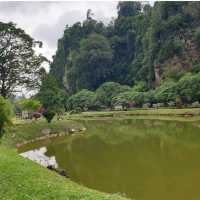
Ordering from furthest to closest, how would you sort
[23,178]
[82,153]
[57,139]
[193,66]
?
[193,66]
[57,139]
[82,153]
[23,178]

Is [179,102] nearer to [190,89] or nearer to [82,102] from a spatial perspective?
[190,89]

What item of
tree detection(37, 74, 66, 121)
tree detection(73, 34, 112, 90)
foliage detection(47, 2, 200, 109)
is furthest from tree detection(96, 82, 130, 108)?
tree detection(37, 74, 66, 121)

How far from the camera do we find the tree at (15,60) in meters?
46.5

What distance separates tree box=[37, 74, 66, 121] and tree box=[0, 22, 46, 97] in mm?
1719

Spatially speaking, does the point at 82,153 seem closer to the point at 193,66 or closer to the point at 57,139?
the point at 57,139

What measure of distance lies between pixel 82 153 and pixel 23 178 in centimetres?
1495

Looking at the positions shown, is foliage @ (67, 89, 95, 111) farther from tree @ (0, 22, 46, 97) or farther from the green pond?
the green pond

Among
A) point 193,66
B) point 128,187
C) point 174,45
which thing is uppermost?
point 174,45

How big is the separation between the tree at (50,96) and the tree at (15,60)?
67.7 inches

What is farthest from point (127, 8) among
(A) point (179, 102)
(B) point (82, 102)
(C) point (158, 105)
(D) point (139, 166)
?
(D) point (139, 166)

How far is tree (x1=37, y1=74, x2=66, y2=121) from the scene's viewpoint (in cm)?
4878

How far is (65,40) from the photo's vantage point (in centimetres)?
15262

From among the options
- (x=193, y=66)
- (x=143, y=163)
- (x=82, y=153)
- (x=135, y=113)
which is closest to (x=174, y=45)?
(x=193, y=66)

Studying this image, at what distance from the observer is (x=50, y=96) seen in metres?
48.9
